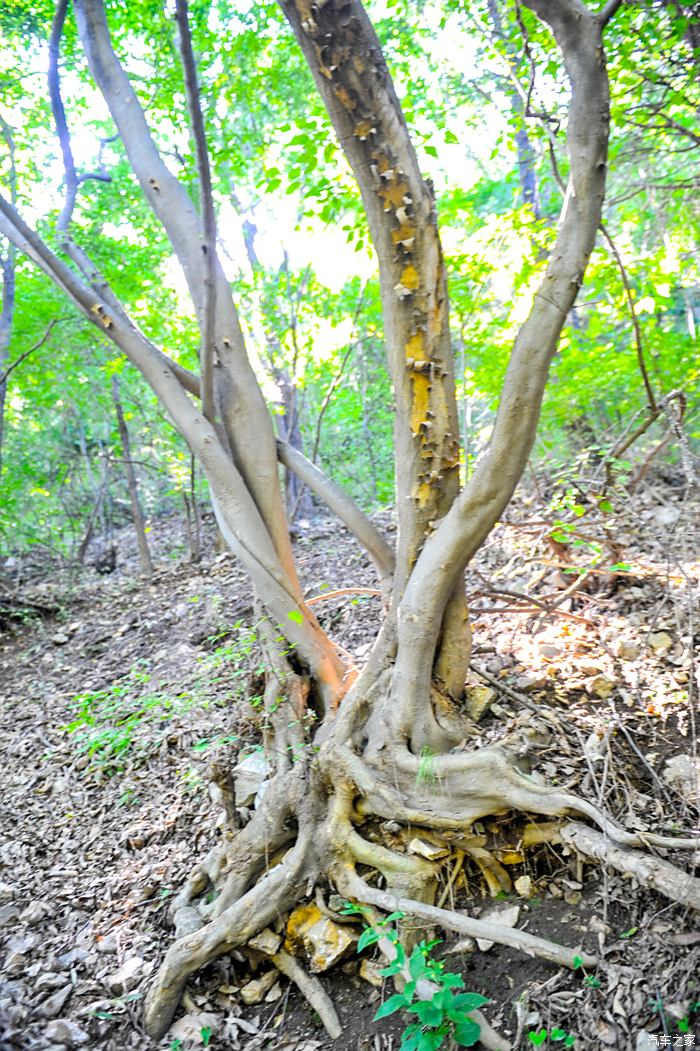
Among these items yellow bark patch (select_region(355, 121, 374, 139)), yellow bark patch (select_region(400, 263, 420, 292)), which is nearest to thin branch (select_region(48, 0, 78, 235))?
yellow bark patch (select_region(355, 121, 374, 139))

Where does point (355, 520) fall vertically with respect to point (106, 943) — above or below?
above

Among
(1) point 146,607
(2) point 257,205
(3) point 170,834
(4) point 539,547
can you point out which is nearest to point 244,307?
A: (2) point 257,205

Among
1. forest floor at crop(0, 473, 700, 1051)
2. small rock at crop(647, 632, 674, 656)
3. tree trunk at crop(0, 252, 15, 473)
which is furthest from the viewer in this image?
tree trunk at crop(0, 252, 15, 473)

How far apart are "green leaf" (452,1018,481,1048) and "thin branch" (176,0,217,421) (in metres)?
2.90

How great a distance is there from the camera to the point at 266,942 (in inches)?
119

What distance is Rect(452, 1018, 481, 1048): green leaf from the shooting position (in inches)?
92.3

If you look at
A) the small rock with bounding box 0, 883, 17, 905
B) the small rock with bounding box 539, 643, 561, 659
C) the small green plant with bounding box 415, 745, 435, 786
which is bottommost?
the small rock with bounding box 0, 883, 17, 905

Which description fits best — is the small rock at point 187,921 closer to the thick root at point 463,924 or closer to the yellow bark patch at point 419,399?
the thick root at point 463,924

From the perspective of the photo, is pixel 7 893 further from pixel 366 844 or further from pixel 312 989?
pixel 366 844

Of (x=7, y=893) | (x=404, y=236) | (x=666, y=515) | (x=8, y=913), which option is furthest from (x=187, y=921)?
(x=666, y=515)

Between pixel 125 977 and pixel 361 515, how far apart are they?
8.25 feet

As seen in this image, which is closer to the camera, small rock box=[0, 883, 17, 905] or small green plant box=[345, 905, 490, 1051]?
small green plant box=[345, 905, 490, 1051]

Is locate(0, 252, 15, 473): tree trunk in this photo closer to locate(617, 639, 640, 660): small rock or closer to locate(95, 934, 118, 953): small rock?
locate(95, 934, 118, 953): small rock

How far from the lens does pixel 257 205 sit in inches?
400
